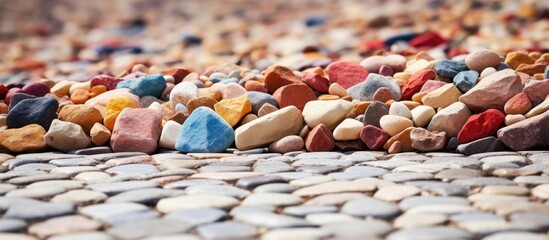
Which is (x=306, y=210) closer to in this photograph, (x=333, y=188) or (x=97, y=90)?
(x=333, y=188)

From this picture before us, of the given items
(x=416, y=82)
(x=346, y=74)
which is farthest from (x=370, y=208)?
(x=346, y=74)

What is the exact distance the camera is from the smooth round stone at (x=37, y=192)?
2533 millimetres

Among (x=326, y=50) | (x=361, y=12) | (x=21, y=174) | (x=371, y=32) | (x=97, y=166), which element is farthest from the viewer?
(x=361, y=12)

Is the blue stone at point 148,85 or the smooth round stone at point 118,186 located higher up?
the blue stone at point 148,85

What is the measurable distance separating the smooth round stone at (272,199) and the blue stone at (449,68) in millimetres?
1843

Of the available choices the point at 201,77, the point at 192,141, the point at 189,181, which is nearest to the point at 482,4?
the point at 201,77

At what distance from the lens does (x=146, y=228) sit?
2.09 m

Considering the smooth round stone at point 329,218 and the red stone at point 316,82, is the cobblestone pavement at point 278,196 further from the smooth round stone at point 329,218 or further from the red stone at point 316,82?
the red stone at point 316,82

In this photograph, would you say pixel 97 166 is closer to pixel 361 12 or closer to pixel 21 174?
pixel 21 174

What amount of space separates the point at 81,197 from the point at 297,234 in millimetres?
863

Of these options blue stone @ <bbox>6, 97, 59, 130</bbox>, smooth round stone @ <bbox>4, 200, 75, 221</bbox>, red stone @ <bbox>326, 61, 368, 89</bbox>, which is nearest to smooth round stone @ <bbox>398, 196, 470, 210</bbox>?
smooth round stone @ <bbox>4, 200, 75, 221</bbox>

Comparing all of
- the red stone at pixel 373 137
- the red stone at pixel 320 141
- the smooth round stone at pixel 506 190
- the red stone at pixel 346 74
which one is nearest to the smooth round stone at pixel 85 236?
the smooth round stone at pixel 506 190

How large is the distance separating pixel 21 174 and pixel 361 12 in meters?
9.42

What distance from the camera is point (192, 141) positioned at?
3.57m
